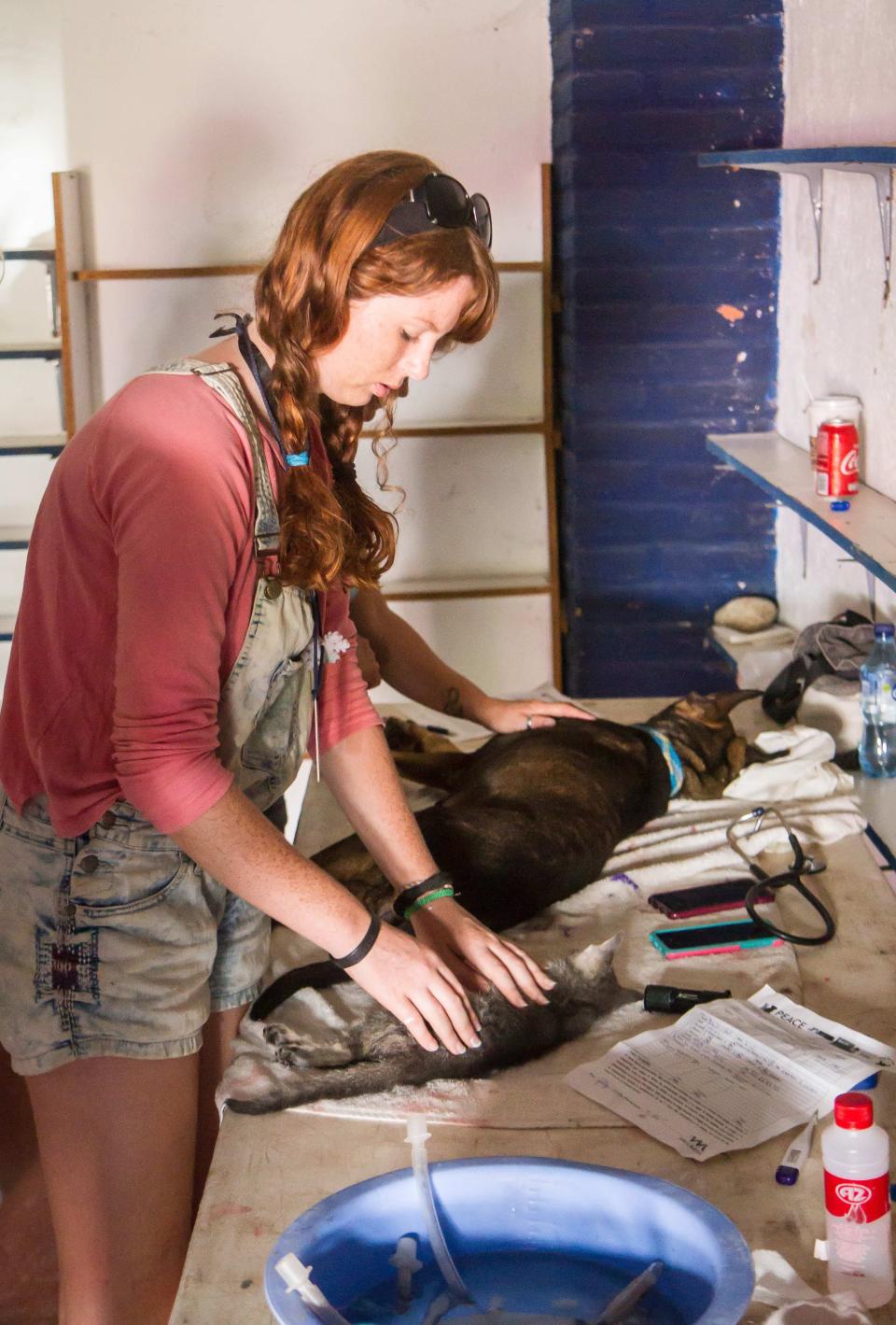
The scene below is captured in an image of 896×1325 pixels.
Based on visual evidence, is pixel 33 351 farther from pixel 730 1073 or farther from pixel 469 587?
pixel 730 1073

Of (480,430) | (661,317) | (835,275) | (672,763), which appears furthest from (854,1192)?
(480,430)

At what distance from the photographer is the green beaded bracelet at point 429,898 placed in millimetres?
1565

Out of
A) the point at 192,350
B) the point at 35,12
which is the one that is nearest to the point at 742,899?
the point at 192,350

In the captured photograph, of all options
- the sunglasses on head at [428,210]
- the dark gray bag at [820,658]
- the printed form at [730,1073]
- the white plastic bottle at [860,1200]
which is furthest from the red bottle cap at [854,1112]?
the dark gray bag at [820,658]

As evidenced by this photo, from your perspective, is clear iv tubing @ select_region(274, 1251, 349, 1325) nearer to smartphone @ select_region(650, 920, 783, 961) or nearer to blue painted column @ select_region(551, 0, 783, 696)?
smartphone @ select_region(650, 920, 783, 961)

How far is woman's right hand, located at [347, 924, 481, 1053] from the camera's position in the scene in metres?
1.34

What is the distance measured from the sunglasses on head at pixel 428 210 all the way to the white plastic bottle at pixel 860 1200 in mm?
912

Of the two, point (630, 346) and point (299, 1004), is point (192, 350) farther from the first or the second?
point (299, 1004)

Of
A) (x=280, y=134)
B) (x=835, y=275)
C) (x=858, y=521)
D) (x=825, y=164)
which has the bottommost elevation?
(x=858, y=521)

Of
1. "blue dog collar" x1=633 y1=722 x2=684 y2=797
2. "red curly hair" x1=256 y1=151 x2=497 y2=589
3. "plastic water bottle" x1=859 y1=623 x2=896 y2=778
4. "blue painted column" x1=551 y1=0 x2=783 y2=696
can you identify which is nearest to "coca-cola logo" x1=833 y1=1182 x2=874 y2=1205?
"red curly hair" x1=256 y1=151 x2=497 y2=589

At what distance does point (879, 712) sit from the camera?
2.41 metres

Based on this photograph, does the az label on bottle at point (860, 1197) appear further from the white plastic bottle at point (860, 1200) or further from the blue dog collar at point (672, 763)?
the blue dog collar at point (672, 763)

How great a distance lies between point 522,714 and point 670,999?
0.93 meters

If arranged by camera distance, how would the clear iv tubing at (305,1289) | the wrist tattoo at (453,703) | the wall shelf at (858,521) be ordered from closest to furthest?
the clear iv tubing at (305,1289)
the wall shelf at (858,521)
the wrist tattoo at (453,703)
